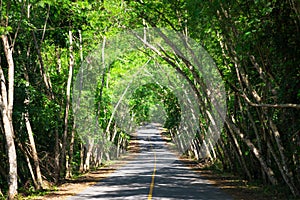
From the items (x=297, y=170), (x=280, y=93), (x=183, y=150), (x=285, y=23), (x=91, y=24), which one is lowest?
(x=183, y=150)

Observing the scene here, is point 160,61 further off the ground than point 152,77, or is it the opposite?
point 160,61

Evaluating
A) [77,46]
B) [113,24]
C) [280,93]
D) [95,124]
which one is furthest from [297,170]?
[95,124]

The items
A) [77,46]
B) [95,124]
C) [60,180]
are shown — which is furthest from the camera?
[95,124]

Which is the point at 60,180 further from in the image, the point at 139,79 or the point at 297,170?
the point at 139,79

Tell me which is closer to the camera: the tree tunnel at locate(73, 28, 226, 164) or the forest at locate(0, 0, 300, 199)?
the forest at locate(0, 0, 300, 199)

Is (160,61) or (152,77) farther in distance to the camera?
(152,77)

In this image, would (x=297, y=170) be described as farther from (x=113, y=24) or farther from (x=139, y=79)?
(x=139, y=79)

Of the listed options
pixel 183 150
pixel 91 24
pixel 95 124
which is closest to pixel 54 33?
pixel 91 24

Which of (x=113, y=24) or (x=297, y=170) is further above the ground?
(x=113, y=24)

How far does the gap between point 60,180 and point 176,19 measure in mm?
9758

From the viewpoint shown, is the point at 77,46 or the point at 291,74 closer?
the point at 291,74

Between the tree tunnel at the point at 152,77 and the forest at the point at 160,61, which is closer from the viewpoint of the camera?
the forest at the point at 160,61

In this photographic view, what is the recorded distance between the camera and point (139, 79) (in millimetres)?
45781

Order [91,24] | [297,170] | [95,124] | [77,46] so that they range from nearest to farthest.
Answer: [297,170], [91,24], [77,46], [95,124]
